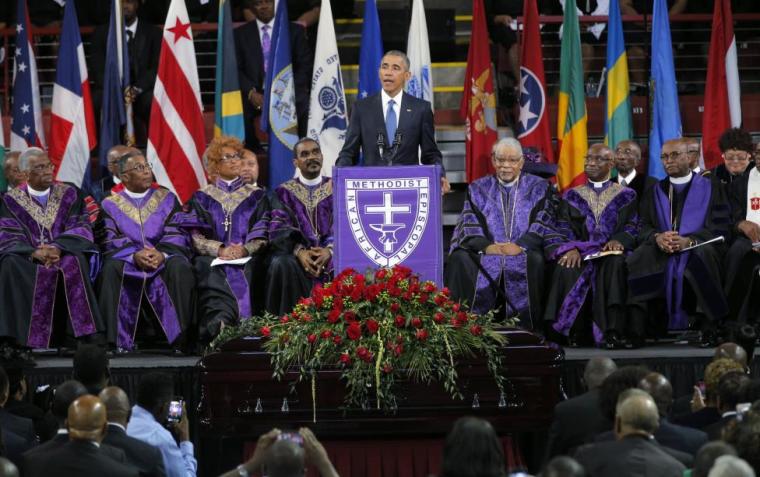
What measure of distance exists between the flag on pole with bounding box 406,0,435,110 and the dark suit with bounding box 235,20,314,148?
0.88 m

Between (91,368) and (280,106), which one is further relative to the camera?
(280,106)

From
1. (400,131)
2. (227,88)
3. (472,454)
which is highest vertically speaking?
(227,88)

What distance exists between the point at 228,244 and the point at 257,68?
2.99 m

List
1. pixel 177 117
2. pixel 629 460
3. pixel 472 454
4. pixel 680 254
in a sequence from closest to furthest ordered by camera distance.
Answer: pixel 472 454
pixel 629 460
pixel 680 254
pixel 177 117

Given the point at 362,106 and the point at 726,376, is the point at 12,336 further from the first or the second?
the point at 726,376

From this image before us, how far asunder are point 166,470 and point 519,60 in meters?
7.38

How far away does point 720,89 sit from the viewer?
13.4 metres

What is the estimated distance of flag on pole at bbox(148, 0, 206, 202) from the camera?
1290 centimetres

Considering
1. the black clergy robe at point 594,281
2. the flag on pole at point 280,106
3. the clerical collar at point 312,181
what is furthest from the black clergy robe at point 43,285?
the black clergy robe at point 594,281

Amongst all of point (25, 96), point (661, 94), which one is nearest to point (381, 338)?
point (661, 94)

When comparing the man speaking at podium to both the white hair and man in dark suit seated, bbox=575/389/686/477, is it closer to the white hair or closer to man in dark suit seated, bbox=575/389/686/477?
man in dark suit seated, bbox=575/389/686/477

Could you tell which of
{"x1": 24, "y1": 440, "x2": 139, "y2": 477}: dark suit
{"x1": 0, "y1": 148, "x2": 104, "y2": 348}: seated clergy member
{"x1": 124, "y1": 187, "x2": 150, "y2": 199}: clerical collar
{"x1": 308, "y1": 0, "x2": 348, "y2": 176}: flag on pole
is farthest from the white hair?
{"x1": 308, "y1": 0, "x2": 348, "y2": 176}: flag on pole

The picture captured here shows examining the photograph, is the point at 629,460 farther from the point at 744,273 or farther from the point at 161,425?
the point at 744,273

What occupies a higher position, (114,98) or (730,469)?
(114,98)
